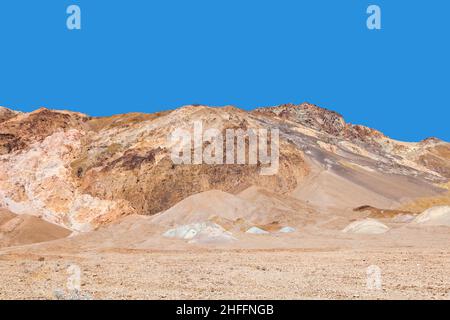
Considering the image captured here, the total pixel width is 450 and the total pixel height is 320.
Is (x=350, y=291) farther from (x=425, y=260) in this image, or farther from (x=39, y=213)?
(x=39, y=213)

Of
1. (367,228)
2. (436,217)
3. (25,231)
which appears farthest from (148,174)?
(436,217)

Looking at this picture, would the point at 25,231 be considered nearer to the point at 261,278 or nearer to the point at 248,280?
the point at 261,278

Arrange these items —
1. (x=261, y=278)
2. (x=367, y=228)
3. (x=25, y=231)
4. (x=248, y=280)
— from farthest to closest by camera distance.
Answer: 1. (x=25, y=231)
2. (x=367, y=228)
3. (x=261, y=278)
4. (x=248, y=280)

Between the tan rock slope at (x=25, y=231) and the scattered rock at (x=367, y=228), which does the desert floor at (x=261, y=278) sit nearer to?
the scattered rock at (x=367, y=228)

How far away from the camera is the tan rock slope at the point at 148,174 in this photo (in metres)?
60.3

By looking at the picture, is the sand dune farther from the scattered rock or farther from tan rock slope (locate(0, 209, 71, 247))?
tan rock slope (locate(0, 209, 71, 247))

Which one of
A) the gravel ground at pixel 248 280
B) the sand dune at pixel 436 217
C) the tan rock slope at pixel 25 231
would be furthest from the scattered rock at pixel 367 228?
the tan rock slope at pixel 25 231

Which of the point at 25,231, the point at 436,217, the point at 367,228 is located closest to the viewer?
the point at 367,228

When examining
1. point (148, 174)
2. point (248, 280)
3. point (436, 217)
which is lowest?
point (248, 280)

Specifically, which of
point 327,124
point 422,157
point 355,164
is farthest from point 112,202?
point 422,157

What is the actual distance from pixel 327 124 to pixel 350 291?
11203 centimetres

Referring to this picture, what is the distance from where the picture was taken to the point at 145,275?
54.5ft

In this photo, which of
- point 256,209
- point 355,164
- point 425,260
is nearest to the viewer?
point 425,260

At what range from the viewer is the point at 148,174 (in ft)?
209
